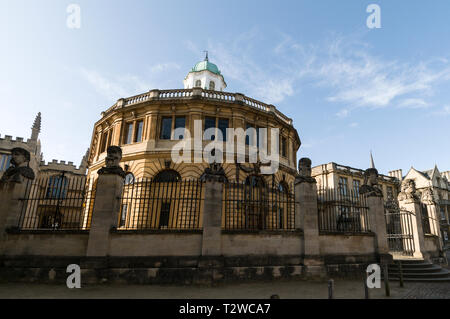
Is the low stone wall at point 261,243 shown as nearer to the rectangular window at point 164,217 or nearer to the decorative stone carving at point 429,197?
the rectangular window at point 164,217

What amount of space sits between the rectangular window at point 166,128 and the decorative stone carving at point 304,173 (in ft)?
42.1

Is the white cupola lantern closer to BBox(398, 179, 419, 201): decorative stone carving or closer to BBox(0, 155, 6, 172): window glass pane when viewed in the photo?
BBox(0, 155, 6, 172): window glass pane

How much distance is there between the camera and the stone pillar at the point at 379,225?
1263 cm

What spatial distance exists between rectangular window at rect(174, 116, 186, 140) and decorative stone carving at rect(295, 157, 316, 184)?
38.5 ft

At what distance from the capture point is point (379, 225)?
1298 cm

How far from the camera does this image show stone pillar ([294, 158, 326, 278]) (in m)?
10.9

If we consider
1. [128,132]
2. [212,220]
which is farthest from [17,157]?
[128,132]

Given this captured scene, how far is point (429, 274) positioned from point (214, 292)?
10200 mm

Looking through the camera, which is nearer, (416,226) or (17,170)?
(17,170)

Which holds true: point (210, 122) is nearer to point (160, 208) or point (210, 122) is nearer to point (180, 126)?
point (180, 126)

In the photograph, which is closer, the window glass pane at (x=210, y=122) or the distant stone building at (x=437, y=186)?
the window glass pane at (x=210, y=122)

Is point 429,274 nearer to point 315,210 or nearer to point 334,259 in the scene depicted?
point 334,259

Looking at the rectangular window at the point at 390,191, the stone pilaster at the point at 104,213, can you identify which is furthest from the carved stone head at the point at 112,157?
the rectangular window at the point at 390,191

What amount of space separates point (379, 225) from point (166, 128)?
1677cm
